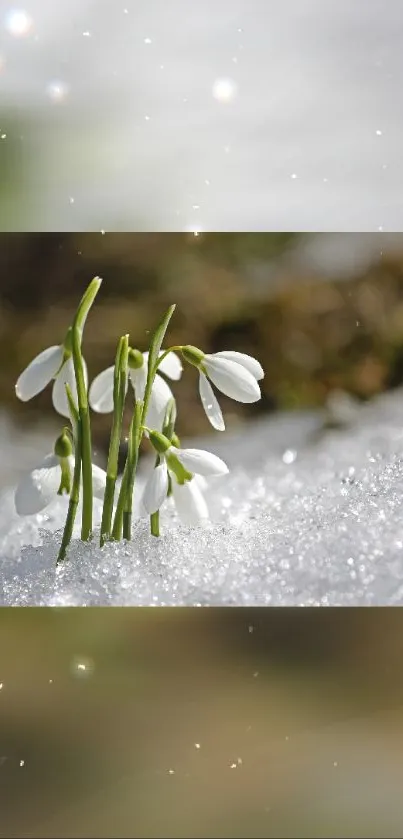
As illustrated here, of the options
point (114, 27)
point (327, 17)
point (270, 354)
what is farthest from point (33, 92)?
point (270, 354)

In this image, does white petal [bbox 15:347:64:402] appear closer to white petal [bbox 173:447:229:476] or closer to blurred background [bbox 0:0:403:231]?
white petal [bbox 173:447:229:476]

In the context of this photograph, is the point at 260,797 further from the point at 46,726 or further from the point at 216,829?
the point at 46,726

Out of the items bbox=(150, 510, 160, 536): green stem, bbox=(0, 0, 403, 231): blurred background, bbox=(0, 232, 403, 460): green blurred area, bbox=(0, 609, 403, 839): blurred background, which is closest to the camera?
bbox=(0, 609, 403, 839): blurred background

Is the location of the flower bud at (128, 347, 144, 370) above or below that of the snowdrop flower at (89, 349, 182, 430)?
above

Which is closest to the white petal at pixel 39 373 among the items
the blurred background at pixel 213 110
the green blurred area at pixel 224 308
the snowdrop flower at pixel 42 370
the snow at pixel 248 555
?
the snowdrop flower at pixel 42 370

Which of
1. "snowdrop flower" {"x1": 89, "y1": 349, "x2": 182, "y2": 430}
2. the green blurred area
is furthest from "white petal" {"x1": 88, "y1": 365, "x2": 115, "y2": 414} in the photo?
the green blurred area

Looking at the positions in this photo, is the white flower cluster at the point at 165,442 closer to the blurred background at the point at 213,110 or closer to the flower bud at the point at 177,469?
the flower bud at the point at 177,469

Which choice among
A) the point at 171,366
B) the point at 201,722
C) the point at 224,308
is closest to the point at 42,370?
the point at 171,366
